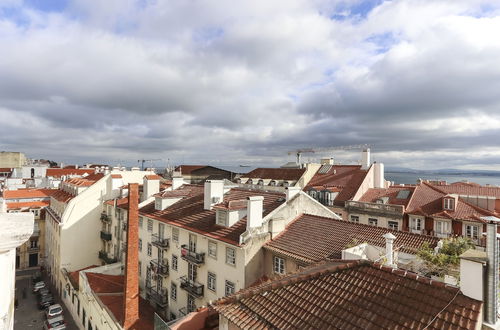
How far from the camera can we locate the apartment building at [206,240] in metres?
20.0

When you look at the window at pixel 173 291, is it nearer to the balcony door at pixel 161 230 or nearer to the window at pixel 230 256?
the balcony door at pixel 161 230

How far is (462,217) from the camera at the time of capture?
29.1 m

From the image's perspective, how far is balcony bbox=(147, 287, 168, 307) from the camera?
83.4 ft

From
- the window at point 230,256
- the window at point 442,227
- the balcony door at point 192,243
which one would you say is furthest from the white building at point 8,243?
the window at point 442,227

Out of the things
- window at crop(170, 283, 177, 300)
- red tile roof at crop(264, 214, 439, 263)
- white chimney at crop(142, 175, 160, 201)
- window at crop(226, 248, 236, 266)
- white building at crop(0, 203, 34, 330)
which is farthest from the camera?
white chimney at crop(142, 175, 160, 201)

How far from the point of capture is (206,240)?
2238 centimetres

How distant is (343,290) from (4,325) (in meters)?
9.09

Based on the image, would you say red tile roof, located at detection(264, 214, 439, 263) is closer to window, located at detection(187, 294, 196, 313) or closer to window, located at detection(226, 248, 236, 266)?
window, located at detection(226, 248, 236, 266)

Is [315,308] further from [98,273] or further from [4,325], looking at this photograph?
[98,273]

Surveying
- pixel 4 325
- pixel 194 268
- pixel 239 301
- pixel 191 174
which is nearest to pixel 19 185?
pixel 191 174

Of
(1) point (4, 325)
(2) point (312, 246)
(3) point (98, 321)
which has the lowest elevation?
(3) point (98, 321)

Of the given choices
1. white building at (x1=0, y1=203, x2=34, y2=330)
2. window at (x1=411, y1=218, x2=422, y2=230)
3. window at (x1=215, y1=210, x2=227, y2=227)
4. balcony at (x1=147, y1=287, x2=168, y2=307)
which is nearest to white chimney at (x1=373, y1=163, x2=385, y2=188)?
window at (x1=411, y1=218, x2=422, y2=230)

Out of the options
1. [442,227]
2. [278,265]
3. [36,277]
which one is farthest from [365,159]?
[36,277]

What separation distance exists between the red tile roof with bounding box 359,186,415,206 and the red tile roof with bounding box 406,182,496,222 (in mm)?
863
